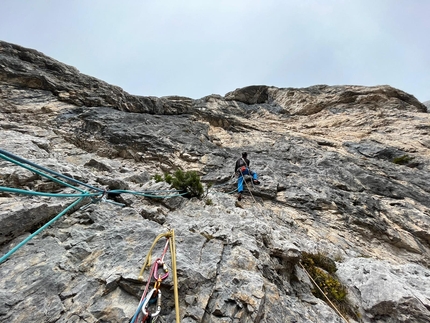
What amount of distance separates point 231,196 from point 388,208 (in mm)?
5943

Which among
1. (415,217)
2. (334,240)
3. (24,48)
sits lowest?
(334,240)

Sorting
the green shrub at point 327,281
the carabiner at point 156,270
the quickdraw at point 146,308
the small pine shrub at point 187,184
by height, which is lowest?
the green shrub at point 327,281

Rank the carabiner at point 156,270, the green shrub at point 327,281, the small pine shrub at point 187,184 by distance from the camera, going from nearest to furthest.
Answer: the carabiner at point 156,270 < the green shrub at point 327,281 < the small pine shrub at point 187,184

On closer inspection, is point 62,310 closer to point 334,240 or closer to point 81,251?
point 81,251

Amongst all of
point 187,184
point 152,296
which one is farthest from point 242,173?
point 152,296

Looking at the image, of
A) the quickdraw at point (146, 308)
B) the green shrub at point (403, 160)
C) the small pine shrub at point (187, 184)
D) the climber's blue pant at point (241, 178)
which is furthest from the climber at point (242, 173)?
the green shrub at point (403, 160)

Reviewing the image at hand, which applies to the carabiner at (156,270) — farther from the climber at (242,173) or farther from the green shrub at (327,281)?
the climber at (242,173)

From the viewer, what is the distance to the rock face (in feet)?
9.82

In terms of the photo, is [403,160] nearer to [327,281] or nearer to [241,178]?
[241,178]

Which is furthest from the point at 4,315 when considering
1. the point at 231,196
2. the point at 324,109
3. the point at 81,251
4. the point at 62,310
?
the point at 324,109

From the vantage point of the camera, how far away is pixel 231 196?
8.00 m

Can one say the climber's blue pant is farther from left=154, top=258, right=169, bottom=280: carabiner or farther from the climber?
left=154, top=258, right=169, bottom=280: carabiner

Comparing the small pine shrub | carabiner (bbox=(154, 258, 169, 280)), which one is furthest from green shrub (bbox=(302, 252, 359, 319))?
the small pine shrub

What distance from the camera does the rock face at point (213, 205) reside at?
9.82 feet
